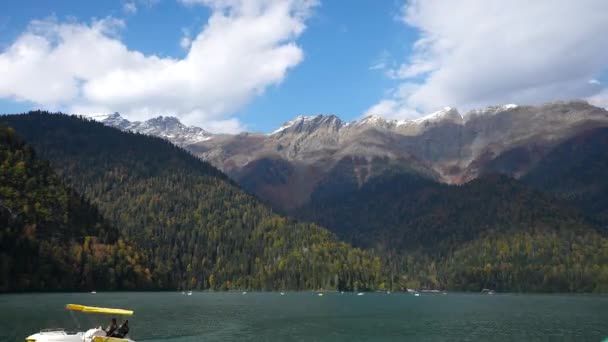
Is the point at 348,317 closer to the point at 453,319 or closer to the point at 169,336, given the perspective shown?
the point at 453,319

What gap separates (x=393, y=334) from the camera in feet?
403

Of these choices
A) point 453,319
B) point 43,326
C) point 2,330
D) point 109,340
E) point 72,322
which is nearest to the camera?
point 109,340

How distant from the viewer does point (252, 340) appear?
10756cm

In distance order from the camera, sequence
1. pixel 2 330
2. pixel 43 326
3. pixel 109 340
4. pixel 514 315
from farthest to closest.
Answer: pixel 514 315
pixel 43 326
pixel 2 330
pixel 109 340

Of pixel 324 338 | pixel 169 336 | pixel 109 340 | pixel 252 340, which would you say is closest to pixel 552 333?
pixel 324 338

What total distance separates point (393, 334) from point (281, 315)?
4747 cm

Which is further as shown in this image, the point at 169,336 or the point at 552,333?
the point at 552,333

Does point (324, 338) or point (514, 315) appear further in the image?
point (514, 315)

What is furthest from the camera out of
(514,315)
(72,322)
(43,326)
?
(514,315)

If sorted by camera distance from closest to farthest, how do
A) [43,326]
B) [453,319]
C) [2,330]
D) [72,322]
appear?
[2,330]
[43,326]
[72,322]
[453,319]

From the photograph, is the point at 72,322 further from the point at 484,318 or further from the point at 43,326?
the point at 484,318

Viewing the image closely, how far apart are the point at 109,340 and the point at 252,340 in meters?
27.5

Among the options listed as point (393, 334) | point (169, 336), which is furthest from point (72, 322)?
point (393, 334)

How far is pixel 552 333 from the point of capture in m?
123
